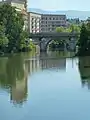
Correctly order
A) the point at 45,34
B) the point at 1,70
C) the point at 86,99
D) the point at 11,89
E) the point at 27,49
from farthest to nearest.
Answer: the point at 45,34
the point at 27,49
the point at 1,70
the point at 11,89
the point at 86,99

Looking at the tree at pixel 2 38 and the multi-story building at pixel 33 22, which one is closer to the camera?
the tree at pixel 2 38

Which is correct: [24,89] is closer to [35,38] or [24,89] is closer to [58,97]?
[58,97]

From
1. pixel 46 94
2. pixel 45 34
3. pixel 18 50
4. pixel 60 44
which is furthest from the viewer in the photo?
pixel 60 44

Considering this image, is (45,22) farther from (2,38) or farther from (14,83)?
(14,83)

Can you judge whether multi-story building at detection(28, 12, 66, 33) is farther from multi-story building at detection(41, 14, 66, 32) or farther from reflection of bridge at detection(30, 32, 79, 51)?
reflection of bridge at detection(30, 32, 79, 51)

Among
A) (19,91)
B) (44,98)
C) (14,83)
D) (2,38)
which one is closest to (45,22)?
(2,38)

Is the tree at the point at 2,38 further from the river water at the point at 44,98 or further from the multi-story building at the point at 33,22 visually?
the multi-story building at the point at 33,22

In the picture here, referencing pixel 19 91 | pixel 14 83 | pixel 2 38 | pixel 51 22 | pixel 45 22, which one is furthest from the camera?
pixel 51 22

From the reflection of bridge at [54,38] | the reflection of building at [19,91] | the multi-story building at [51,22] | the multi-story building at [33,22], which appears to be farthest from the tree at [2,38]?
the multi-story building at [51,22]

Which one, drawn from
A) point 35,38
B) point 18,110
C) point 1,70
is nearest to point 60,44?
point 35,38

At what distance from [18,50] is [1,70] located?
1260 inches

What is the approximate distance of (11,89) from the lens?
2841cm

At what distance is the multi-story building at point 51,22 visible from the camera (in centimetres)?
15575

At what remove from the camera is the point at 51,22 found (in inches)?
6407
